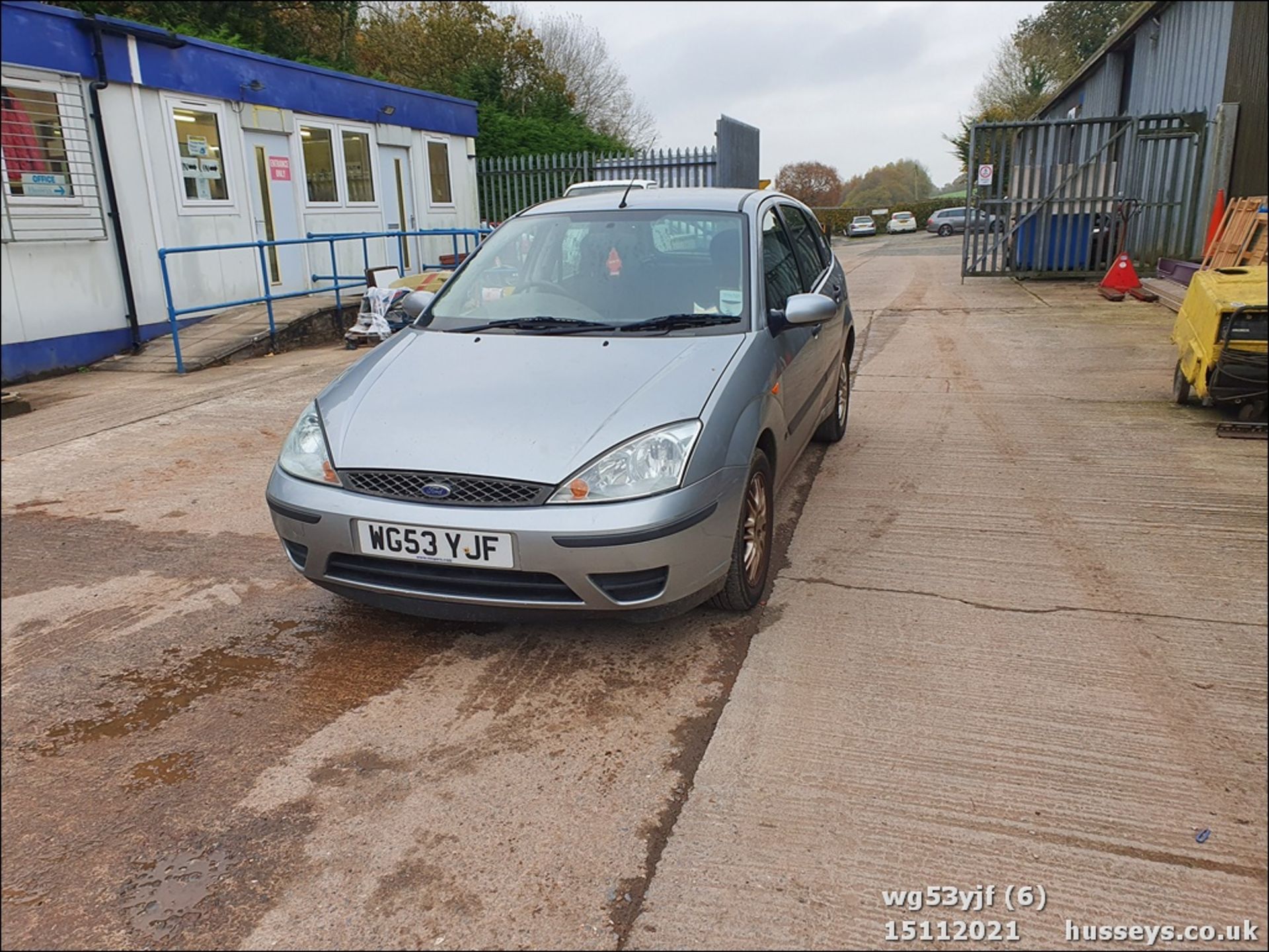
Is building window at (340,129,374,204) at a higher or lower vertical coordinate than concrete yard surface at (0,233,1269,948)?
higher

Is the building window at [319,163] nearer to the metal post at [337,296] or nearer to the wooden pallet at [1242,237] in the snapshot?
the metal post at [337,296]

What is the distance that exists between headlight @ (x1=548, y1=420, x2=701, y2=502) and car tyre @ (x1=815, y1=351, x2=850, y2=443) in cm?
278

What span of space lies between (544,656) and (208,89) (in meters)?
10.4

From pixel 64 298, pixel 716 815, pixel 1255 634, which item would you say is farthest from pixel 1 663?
pixel 64 298

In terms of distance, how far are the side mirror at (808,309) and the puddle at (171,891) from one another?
9.41ft

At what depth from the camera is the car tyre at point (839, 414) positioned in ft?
19.0

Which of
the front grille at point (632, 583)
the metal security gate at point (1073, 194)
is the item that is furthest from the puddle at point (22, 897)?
the metal security gate at point (1073, 194)

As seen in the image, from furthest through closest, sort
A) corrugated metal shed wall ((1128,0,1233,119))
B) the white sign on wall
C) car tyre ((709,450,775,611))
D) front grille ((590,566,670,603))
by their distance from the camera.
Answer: the white sign on wall, corrugated metal shed wall ((1128,0,1233,119)), car tyre ((709,450,775,611)), front grille ((590,566,670,603))

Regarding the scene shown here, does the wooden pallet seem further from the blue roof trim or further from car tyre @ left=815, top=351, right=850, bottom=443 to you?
the blue roof trim

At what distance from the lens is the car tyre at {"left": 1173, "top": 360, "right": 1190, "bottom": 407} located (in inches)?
216

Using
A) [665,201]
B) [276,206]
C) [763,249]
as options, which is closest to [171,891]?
[763,249]

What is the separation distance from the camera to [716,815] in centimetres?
240

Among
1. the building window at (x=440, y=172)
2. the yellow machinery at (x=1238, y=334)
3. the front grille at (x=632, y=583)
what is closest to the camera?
the yellow machinery at (x=1238, y=334)

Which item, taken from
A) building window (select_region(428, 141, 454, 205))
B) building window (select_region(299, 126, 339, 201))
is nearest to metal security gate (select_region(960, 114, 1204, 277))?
building window (select_region(428, 141, 454, 205))
